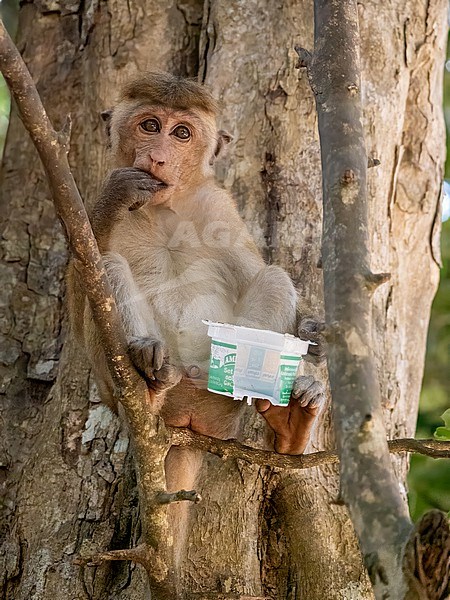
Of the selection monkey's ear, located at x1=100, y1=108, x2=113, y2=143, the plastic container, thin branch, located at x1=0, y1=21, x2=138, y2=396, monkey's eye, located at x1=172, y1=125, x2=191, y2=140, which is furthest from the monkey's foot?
monkey's ear, located at x1=100, y1=108, x2=113, y2=143

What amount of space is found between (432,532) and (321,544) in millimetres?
2108

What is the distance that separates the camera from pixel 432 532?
2.21 m

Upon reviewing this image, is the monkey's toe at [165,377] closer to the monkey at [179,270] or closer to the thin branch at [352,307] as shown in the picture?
the monkey at [179,270]

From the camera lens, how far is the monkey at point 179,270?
3873 millimetres

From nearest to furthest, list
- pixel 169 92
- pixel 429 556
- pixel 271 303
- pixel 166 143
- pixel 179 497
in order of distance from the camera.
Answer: pixel 429 556 < pixel 179 497 < pixel 271 303 < pixel 166 143 < pixel 169 92

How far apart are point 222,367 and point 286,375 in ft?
0.83

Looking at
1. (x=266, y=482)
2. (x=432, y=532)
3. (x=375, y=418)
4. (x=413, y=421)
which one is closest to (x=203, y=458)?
(x=266, y=482)

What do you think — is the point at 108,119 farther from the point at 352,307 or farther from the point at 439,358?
the point at 439,358

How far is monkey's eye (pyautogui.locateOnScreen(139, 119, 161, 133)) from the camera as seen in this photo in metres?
4.44

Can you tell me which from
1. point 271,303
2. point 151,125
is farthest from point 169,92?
point 271,303

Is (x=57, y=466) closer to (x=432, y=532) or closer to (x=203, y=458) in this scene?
(x=203, y=458)

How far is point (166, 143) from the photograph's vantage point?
4355mm

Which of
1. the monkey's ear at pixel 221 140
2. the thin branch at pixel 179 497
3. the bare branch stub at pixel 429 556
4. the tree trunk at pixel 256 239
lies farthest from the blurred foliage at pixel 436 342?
the bare branch stub at pixel 429 556

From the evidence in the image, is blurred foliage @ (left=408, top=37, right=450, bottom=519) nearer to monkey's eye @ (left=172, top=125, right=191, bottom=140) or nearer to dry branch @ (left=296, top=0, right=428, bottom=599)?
monkey's eye @ (left=172, top=125, right=191, bottom=140)
